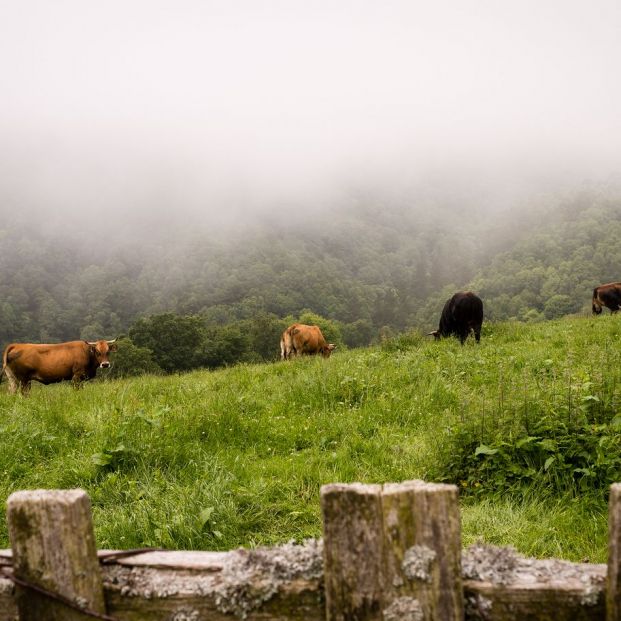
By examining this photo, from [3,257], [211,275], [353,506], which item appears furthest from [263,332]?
[3,257]

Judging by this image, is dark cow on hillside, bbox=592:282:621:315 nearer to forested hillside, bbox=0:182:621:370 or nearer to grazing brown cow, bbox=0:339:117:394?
grazing brown cow, bbox=0:339:117:394

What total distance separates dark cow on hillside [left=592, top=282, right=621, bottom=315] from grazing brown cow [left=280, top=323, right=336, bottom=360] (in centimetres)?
1477

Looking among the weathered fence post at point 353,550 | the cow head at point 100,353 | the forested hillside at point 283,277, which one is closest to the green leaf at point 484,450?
the weathered fence post at point 353,550

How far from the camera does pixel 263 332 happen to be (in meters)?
62.4

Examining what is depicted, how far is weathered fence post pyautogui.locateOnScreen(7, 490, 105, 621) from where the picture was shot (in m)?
1.46

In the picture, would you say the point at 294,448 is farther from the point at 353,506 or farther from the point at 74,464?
the point at 353,506

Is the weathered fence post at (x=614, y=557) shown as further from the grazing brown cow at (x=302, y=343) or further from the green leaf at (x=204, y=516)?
the grazing brown cow at (x=302, y=343)

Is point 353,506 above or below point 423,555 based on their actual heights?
above

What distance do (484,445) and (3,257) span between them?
17461cm

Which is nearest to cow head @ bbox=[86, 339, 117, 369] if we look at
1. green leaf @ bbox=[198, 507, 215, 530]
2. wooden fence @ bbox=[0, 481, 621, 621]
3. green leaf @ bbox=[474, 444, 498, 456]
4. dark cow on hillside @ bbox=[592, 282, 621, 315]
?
green leaf @ bbox=[198, 507, 215, 530]

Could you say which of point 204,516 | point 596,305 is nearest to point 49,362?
point 204,516

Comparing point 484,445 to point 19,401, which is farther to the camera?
point 19,401

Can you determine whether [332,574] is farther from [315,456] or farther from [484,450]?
[315,456]

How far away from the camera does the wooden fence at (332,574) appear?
141cm
